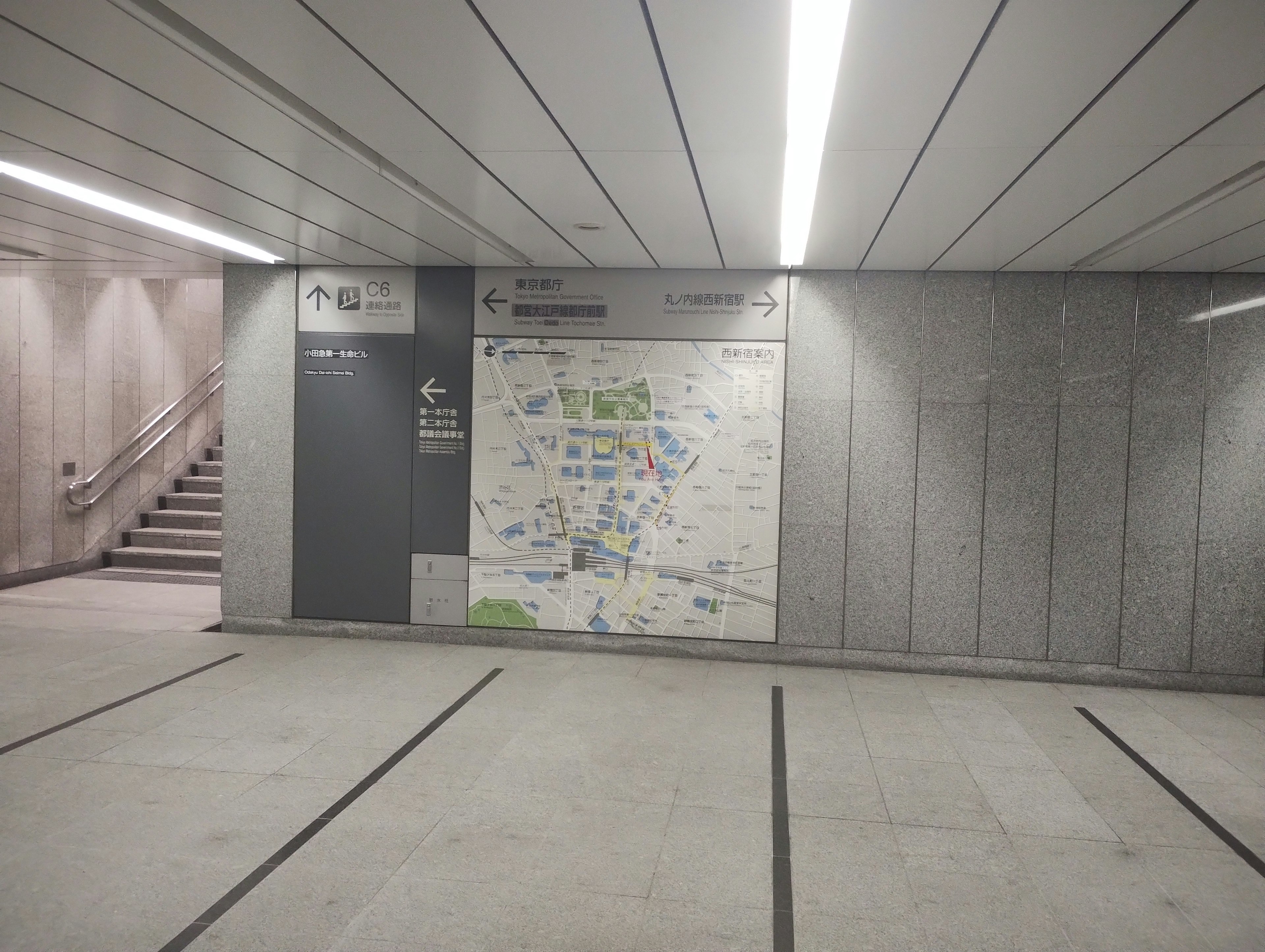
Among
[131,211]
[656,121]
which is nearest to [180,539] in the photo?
[131,211]

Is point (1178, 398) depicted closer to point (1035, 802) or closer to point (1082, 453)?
point (1082, 453)

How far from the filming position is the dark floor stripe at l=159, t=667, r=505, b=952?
120 inches

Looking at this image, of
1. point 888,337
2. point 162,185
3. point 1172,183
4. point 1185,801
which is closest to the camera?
point 1172,183

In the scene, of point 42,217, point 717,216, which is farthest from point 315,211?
point 717,216

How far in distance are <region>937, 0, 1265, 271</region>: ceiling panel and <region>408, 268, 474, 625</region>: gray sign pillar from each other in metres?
4.32

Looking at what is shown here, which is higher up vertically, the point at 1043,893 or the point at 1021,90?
the point at 1021,90

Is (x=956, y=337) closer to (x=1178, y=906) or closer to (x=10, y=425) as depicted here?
(x=1178, y=906)

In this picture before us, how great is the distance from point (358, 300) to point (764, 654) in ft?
15.3

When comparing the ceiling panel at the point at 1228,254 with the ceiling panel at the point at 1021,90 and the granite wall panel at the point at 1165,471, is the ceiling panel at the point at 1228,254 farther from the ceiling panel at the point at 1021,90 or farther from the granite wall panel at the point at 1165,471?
the ceiling panel at the point at 1021,90

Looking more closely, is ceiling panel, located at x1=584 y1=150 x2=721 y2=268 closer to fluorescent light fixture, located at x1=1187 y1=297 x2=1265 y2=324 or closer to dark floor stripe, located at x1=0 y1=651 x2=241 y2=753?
fluorescent light fixture, located at x1=1187 y1=297 x2=1265 y2=324

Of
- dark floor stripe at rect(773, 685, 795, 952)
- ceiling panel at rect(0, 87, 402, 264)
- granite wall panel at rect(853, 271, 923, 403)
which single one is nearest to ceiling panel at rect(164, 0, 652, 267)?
ceiling panel at rect(0, 87, 402, 264)

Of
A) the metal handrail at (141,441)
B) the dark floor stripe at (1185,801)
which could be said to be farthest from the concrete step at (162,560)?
the dark floor stripe at (1185,801)

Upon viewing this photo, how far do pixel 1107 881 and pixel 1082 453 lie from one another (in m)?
3.92

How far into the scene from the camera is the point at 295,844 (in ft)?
12.2
